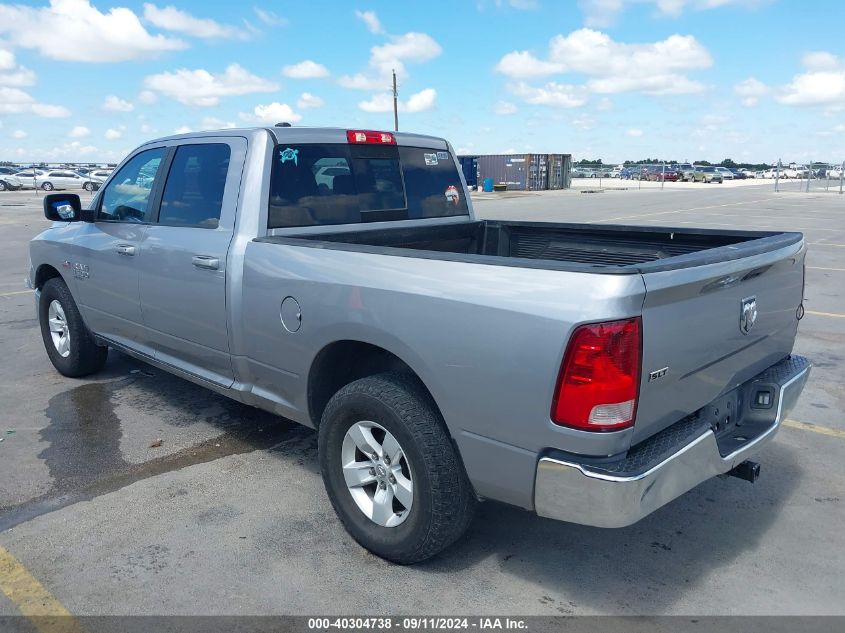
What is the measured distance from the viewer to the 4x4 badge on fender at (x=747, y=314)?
2.95 m

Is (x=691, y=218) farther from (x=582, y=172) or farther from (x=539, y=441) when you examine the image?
(x=582, y=172)

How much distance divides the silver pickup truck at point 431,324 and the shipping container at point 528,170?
46869mm

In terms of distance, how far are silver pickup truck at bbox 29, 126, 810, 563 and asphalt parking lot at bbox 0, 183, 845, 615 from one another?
258 millimetres

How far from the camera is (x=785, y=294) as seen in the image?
132 inches

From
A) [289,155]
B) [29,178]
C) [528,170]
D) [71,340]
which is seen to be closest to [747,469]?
[289,155]

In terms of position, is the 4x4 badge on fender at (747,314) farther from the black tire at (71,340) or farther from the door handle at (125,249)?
the black tire at (71,340)

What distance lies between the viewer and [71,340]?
18.1 feet

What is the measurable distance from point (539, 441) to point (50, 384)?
15.0 feet

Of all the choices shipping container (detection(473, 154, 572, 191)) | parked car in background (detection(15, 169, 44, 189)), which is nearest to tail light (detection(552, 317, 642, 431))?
shipping container (detection(473, 154, 572, 191))

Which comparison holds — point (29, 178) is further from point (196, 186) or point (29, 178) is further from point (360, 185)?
point (360, 185)

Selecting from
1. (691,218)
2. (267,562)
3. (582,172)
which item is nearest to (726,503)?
(267,562)

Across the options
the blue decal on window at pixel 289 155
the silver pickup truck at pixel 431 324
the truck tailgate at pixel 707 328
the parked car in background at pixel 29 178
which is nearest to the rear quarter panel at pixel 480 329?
the silver pickup truck at pixel 431 324

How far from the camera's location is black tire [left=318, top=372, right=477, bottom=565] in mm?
2807

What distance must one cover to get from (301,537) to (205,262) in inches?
60.5
